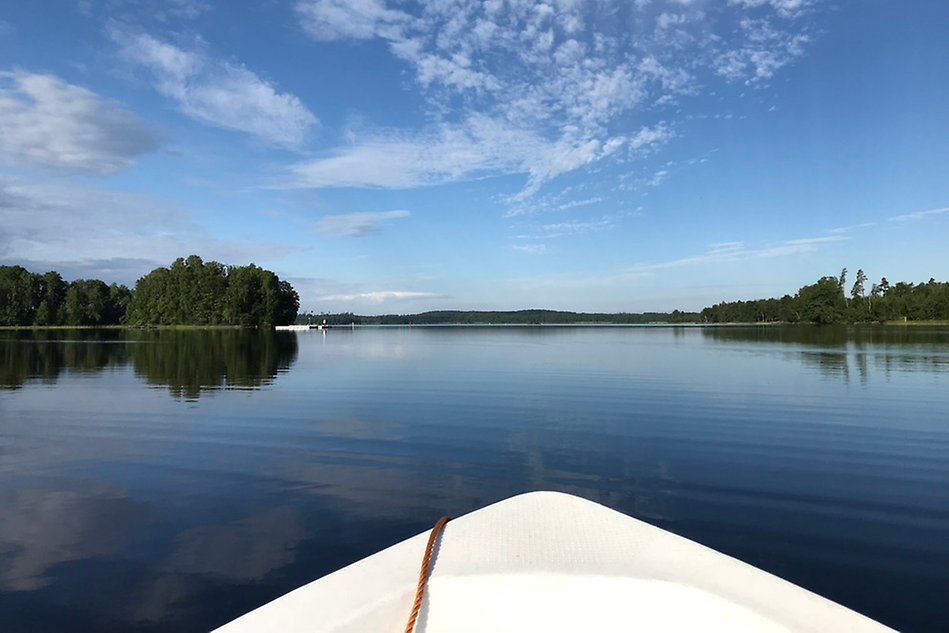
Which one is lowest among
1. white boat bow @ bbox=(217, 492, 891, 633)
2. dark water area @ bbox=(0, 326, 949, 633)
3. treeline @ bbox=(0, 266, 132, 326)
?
dark water area @ bbox=(0, 326, 949, 633)

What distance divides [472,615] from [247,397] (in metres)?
16.0

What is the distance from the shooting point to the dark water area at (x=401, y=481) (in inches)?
197

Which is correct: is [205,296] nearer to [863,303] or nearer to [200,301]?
[200,301]

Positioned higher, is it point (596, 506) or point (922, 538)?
point (596, 506)

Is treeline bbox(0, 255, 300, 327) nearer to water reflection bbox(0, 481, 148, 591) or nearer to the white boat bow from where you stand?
water reflection bbox(0, 481, 148, 591)

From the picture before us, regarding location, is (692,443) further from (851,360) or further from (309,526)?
(851,360)

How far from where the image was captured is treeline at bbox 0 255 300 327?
12169 cm

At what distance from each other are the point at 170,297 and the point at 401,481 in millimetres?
134266

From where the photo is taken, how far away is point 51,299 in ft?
417

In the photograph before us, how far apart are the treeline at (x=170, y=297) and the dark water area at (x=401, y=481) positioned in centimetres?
11247

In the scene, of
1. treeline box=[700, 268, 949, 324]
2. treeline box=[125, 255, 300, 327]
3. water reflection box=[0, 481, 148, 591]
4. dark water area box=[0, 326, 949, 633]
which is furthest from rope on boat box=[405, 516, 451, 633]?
treeline box=[700, 268, 949, 324]

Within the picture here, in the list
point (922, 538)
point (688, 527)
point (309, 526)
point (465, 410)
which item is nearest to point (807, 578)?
point (688, 527)

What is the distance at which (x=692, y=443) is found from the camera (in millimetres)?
10820

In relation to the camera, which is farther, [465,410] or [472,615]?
[465,410]
